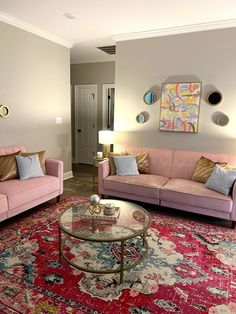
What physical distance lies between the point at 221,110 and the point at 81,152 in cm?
402

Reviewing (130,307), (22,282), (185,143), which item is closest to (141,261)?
(130,307)

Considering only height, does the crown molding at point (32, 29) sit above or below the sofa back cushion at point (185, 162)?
above

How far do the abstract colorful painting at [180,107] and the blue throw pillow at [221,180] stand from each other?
102cm

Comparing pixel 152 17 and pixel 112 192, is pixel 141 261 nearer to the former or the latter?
pixel 112 192

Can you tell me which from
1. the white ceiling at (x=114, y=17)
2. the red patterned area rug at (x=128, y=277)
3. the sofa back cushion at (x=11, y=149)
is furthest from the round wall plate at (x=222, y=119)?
the sofa back cushion at (x=11, y=149)

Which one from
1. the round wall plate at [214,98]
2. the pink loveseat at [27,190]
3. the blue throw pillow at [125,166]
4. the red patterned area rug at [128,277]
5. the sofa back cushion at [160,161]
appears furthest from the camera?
the sofa back cushion at [160,161]

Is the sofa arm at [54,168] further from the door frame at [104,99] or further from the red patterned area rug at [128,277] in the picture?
the door frame at [104,99]

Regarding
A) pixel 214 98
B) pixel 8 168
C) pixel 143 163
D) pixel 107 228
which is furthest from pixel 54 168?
pixel 214 98

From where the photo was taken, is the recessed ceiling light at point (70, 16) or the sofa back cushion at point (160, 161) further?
the sofa back cushion at point (160, 161)

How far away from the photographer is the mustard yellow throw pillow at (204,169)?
360cm

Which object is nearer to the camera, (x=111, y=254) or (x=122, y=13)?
(x=111, y=254)

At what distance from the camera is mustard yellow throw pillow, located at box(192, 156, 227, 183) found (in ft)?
11.8

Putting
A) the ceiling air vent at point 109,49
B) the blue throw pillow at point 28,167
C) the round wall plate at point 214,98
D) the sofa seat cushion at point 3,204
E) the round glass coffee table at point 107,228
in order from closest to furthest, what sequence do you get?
1. the round glass coffee table at point 107,228
2. the sofa seat cushion at point 3,204
3. the blue throw pillow at point 28,167
4. the round wall plate at point 214,98
5. the ceiling air vent at point 109,49

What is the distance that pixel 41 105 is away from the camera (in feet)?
14.9
